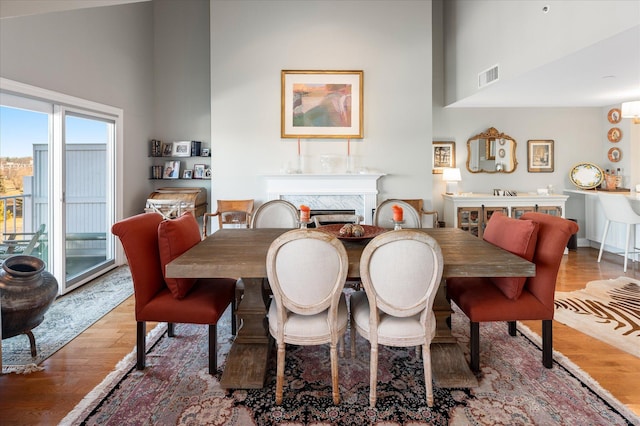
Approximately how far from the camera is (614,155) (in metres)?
5.73

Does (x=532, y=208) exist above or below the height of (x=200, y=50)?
below

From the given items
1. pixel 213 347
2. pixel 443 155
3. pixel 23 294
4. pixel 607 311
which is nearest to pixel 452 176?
pixel 443 155

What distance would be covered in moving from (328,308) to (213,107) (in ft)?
12.8

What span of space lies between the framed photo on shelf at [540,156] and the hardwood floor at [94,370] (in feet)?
12.7

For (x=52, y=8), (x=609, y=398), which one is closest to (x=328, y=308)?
(x=609, y=398)

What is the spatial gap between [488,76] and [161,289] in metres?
4.24

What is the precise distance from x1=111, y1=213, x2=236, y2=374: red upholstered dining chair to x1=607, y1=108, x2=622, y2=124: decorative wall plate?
6325mm

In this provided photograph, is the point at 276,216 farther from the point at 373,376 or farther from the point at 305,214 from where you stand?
the point at 373,376

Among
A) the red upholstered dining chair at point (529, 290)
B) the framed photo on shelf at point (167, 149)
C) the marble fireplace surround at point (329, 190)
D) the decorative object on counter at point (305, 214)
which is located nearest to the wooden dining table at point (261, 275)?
the red upholstered dining chair at point (529, 290)

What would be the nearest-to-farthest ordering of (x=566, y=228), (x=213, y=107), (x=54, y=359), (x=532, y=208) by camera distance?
(x=566, y=228), (x=54, y=359), (x=213, y=107), (x=532, y=208)

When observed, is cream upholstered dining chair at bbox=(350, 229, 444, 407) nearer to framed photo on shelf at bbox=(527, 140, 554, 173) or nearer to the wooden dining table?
the wooden dining table

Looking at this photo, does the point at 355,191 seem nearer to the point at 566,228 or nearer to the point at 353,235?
the point at 353,235

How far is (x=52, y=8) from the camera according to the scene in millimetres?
2098

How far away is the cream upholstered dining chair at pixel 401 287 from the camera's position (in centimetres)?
182
